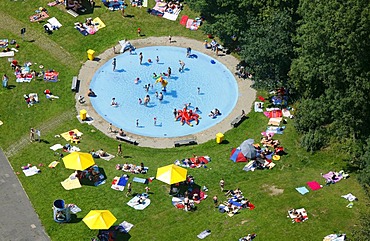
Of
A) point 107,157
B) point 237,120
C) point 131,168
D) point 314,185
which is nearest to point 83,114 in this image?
point 107,157

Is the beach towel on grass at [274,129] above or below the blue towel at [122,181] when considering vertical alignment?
above

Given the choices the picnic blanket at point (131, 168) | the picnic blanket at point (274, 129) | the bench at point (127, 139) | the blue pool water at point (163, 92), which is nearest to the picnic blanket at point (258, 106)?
the blue pool water at point (163, 92)

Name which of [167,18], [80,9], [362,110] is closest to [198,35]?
[167,18]

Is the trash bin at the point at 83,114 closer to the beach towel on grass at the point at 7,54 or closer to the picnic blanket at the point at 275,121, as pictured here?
the beach towel on grass at the point at 7,54

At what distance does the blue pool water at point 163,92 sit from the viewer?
87.6 meters

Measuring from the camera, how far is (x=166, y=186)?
7631 cm

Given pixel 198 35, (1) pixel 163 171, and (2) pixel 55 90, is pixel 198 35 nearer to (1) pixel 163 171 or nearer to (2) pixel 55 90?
(2) pixel 55 90

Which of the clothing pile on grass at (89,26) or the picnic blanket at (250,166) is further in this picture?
the clothing pile on grass at (89,26)

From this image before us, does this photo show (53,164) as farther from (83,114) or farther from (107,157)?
(83,114)

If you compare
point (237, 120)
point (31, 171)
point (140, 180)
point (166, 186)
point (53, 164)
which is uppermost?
point (237, 120)

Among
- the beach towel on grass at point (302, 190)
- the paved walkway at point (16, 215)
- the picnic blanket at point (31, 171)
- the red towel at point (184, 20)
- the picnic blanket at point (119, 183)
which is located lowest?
the paved walkway at point (16, 215)

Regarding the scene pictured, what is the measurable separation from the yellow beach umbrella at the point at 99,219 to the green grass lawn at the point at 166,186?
1774 millimetres

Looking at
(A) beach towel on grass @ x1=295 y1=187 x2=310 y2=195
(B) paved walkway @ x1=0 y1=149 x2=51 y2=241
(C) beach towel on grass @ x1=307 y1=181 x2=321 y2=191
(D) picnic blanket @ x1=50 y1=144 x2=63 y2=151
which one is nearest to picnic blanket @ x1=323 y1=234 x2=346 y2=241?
(A) beach towel on grass @ x1=295 y1=187 x2=310 y2=195

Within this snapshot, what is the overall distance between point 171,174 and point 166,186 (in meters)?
2.41
